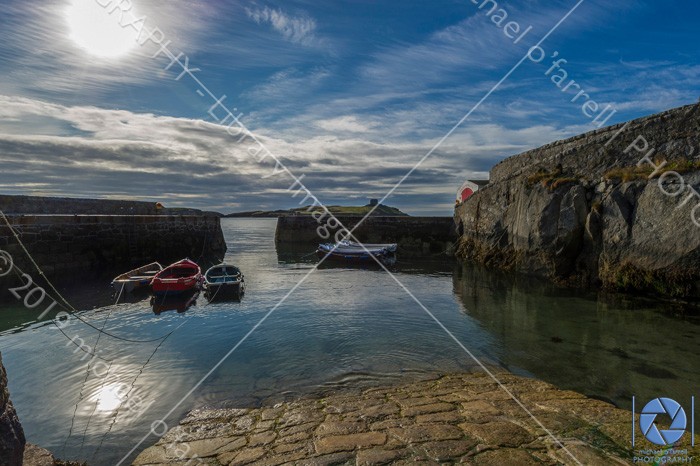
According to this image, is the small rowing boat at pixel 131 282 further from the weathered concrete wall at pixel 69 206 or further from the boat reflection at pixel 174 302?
the weathered concrete wall at pixel 69 206

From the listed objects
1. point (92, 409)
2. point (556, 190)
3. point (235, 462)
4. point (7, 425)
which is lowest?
point (92, 409)

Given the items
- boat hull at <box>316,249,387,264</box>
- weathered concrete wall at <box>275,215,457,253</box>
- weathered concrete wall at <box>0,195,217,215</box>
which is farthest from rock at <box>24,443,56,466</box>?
weathered concrete wall at <box>275,215,457,253</box>

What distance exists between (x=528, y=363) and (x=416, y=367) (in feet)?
9.61

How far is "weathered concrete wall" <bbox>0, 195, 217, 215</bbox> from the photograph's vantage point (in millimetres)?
29203

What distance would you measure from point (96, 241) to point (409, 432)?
26.1 metres

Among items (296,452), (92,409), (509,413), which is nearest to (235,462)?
(296,452)

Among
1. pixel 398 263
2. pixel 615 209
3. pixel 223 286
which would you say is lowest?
pixel 398 263

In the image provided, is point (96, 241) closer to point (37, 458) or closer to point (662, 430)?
point (37, 458)

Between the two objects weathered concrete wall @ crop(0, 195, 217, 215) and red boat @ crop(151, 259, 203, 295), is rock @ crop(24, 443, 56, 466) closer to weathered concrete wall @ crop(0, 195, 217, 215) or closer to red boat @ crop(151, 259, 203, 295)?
red boat @ crop(151, 259, 203, 295)

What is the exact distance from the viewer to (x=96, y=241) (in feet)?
81.1

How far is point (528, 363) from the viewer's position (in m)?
9.61

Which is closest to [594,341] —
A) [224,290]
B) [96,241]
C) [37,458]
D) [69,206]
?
[37,458]

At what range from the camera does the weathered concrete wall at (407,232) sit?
42.5 meters

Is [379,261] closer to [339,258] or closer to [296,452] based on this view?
[339,258]
